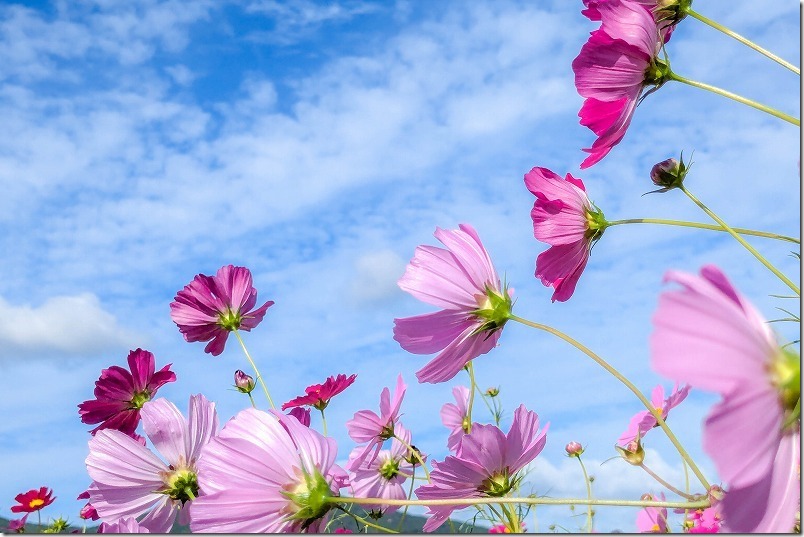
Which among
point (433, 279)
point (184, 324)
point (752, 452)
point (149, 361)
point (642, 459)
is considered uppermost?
point (184, 324)

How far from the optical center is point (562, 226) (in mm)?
832

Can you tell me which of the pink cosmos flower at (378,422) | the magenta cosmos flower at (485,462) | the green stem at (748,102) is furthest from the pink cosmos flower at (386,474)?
the green stem at (748,102)

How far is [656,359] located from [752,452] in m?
0.08

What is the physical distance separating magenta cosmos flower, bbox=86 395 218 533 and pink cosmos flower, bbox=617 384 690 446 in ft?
2.19

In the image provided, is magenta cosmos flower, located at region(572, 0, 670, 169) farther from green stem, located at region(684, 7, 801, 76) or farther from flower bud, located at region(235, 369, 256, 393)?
flower bud, located at region(235, 369, 256, 393)

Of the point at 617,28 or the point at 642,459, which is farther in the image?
the point at 642,459

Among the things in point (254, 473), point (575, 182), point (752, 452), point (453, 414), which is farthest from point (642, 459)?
point (752, 452)

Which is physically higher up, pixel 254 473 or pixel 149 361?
pixel 149 361

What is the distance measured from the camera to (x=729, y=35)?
2.19 ft

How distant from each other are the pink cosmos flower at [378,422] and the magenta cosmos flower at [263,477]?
734 mm

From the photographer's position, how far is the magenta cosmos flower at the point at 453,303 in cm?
67

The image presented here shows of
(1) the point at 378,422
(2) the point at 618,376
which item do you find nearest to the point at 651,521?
(1) the point at 378,422

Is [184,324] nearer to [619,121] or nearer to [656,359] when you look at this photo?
[619,121]

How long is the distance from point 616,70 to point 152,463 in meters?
0.68
